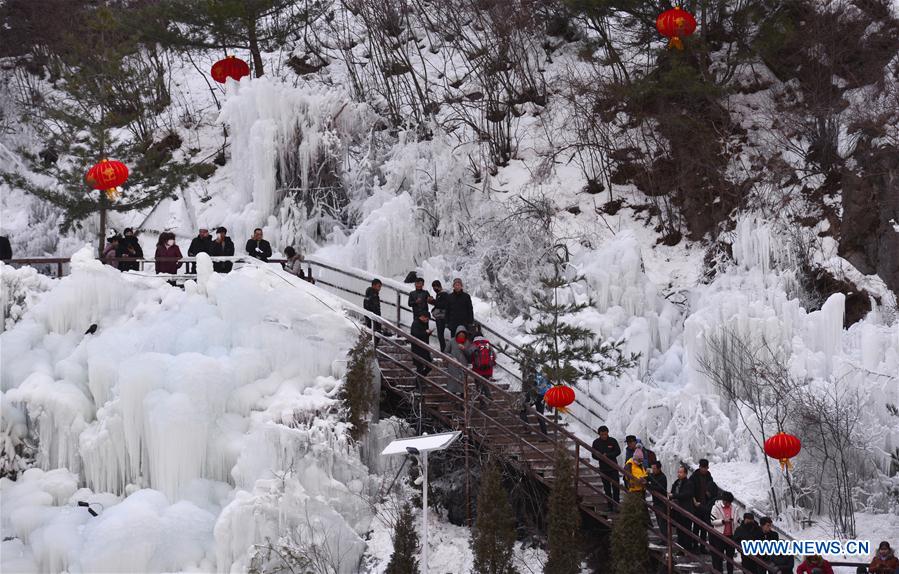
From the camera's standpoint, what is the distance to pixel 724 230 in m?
26.0

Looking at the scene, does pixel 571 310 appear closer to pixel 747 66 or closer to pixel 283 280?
pixel 283 280

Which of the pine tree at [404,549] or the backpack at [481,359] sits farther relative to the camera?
the backpack at [481,359]

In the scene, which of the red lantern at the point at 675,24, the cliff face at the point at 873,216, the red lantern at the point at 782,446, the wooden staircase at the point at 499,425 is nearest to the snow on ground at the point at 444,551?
the wooden staircase at the point at 499,425

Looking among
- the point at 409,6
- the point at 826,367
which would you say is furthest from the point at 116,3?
the point at 826,367

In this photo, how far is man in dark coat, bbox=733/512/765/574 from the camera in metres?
14.8

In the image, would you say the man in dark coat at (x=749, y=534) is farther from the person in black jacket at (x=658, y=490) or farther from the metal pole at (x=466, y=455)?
the metal pole at (x=466, y=455)

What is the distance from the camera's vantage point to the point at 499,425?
635 inches

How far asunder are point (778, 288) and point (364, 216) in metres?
8.41

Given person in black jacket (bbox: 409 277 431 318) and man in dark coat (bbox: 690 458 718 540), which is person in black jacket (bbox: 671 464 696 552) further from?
person in black jacket (bbox: 409 277 431 318)

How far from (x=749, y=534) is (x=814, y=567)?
837 mm

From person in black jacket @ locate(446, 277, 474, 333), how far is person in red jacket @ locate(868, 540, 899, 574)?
6.61 metres

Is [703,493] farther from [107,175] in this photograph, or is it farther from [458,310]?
[107,175]

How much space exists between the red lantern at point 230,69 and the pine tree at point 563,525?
617 inches

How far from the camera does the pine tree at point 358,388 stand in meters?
16.4
